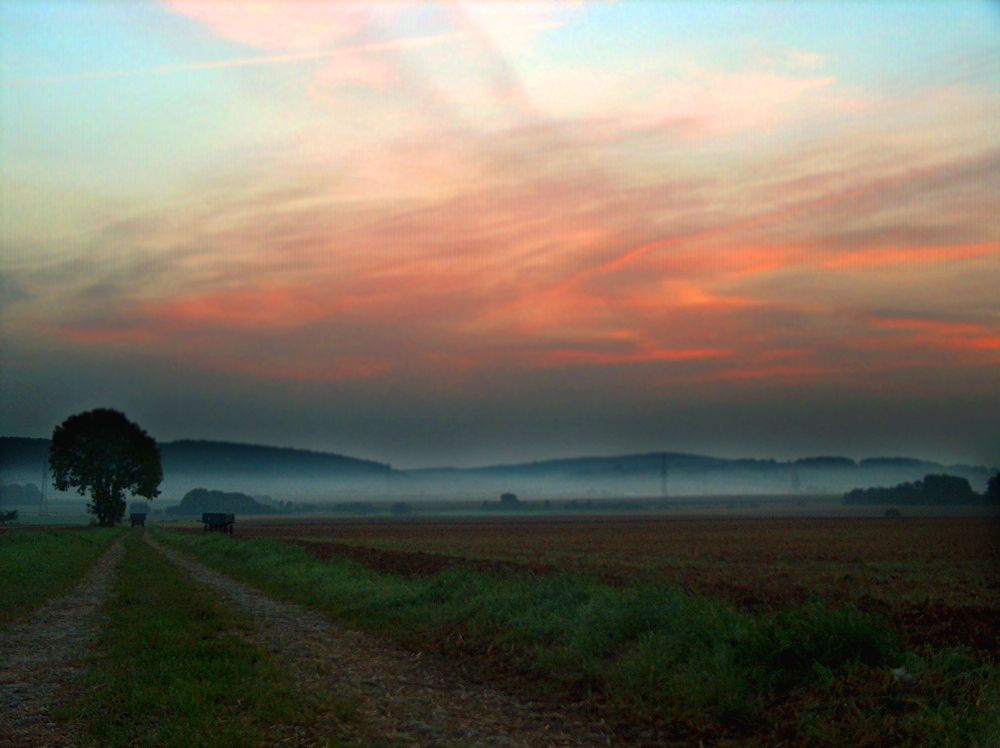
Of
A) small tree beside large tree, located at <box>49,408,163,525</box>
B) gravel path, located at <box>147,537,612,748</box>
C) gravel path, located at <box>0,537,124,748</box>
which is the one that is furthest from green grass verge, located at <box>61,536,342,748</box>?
small tree beside large tree, located at <box>49,408,163,525</box>

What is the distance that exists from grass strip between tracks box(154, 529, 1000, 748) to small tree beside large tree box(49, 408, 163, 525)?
301 ft

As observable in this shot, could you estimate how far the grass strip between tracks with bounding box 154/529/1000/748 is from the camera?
8.76m

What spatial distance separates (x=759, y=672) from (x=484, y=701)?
12.1 feet

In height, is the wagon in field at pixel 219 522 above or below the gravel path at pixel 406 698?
below

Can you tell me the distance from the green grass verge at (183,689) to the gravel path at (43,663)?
13.1 inches

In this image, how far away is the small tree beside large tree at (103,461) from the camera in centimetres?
9556

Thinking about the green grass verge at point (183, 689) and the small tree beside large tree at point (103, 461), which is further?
the small tree beside large tree at point (103, 461)

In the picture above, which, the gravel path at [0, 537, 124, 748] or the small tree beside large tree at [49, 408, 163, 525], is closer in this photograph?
the gravel path at [0, 537, 124, 748]

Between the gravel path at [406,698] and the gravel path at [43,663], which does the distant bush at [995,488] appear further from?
the gravel path at [43,663]

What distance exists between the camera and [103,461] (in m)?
97.2

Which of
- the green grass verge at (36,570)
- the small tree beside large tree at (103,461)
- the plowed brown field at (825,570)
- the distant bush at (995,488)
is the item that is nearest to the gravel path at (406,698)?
the plowed brown field at (825,570)

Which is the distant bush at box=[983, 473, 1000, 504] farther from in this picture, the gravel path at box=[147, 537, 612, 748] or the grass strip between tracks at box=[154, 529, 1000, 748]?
the gravel path at box=[147, 537, 612, 748]

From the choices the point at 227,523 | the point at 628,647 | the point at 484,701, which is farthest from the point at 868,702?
the point at 227,523

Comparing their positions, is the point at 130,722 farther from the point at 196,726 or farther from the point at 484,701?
the point at 484,701
